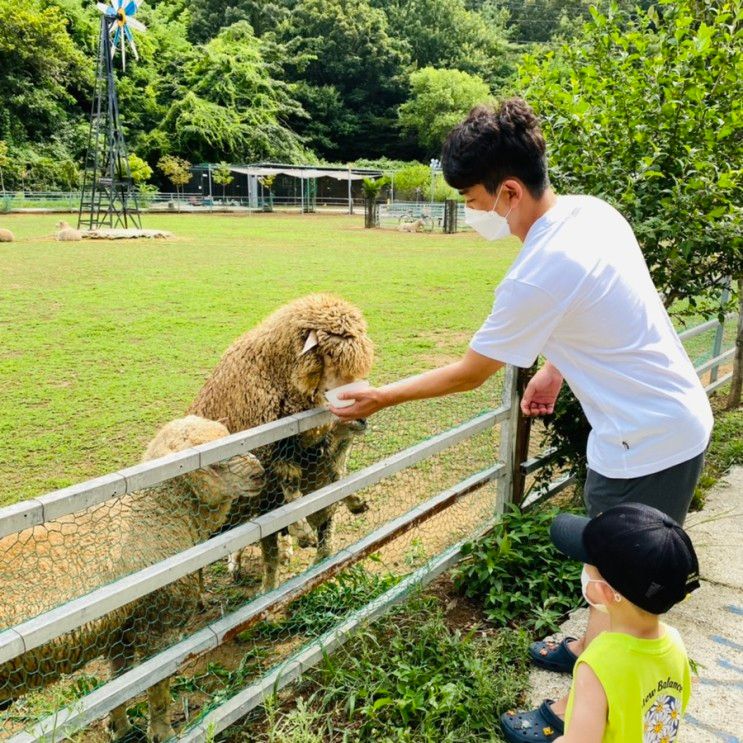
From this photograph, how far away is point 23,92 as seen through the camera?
42.9 meters

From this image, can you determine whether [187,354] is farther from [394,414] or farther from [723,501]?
[723,501]

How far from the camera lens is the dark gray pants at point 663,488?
2.16m

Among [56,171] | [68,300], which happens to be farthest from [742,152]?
[56,171]

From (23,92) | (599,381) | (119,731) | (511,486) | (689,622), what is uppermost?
(23,92)

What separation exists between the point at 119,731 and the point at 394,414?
2.70 m

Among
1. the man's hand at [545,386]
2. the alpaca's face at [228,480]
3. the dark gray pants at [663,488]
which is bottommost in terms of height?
the alpaca's face at [228,480]

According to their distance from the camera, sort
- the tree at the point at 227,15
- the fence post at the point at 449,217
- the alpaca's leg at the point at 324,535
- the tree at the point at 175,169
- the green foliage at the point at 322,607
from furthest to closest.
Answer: the tree at the point at 227,15 → the tree at the point at 175,169 → the fence post at the point at 449,217 → the alpaca's leg at the point at 324,535 → the green foliage at the point at 322,607

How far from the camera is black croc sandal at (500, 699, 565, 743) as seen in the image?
239 centimetres

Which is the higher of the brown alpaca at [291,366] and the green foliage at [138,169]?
the green foliage at [138,169]

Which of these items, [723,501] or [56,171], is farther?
[56,171]

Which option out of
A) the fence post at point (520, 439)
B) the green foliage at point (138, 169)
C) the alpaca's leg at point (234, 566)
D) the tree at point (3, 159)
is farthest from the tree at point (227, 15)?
the alpaca's leg at point (234, 566)

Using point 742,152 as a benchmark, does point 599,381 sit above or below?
below

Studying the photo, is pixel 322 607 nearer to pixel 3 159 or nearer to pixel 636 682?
pixel 636 682

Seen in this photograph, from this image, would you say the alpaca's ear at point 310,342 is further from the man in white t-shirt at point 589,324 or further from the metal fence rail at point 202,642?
the man in white t-shirt at point 589,324
